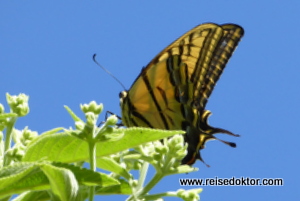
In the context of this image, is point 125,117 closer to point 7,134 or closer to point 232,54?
point 232,54

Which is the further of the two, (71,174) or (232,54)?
(232,54)

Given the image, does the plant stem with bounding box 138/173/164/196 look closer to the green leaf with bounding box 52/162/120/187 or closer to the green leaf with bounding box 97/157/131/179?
the green leaf with bounding box 97/157/131/179

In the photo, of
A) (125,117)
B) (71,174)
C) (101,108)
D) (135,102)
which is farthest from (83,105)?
(135,102)

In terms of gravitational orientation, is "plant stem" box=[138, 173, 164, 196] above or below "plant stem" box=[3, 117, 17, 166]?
below

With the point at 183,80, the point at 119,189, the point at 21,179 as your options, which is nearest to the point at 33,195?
the point at 21,179

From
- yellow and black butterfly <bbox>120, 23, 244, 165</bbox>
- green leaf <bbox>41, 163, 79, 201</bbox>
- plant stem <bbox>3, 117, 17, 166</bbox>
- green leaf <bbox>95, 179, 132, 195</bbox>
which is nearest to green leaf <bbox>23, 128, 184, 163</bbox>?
plant stem <bbox>3, 117, 17, 166</bbox>

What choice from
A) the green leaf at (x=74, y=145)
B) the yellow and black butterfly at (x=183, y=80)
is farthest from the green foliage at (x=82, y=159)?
the yellow and black butterfly at (x=183, y=80)

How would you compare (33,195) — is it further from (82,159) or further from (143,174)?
(143,174)
